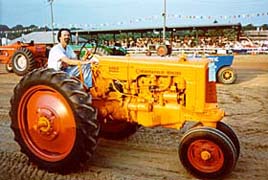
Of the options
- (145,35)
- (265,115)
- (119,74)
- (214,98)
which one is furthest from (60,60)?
(145,35)

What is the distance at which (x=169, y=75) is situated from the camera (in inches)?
156

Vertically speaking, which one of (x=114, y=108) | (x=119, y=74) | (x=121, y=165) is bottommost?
(x=121, y=165)

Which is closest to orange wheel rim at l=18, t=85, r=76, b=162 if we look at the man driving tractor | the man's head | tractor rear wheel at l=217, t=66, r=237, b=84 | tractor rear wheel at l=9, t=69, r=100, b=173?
tractor rear wheel at l=9, t=69, r=100, b=173

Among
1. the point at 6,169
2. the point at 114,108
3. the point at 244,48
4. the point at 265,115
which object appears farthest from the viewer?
the point at 244,48

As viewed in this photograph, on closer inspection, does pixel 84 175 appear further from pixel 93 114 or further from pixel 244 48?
pixel 244 48

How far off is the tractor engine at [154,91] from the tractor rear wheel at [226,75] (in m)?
6.77

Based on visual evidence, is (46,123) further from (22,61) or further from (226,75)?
(22,61)

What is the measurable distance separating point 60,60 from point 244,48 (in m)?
22.3

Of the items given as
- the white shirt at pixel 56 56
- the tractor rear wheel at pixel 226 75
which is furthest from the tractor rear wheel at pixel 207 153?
the tractor rear wheel at pixel 226 75

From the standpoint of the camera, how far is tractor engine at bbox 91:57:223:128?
3.87 meters

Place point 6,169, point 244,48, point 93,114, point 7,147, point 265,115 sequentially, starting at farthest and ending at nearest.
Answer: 1. point 244,48
2. point 265,115
3. point 7,147
4. point 6,169
5. point 93,114

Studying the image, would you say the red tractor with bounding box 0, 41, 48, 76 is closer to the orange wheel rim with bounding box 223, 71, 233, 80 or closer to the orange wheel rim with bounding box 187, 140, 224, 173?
the orange wheel rim with bounding box 223, 71, 233, 80

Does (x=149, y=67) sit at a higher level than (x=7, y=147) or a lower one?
higher

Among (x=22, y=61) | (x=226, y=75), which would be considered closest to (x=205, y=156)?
(x=226, y=75)
